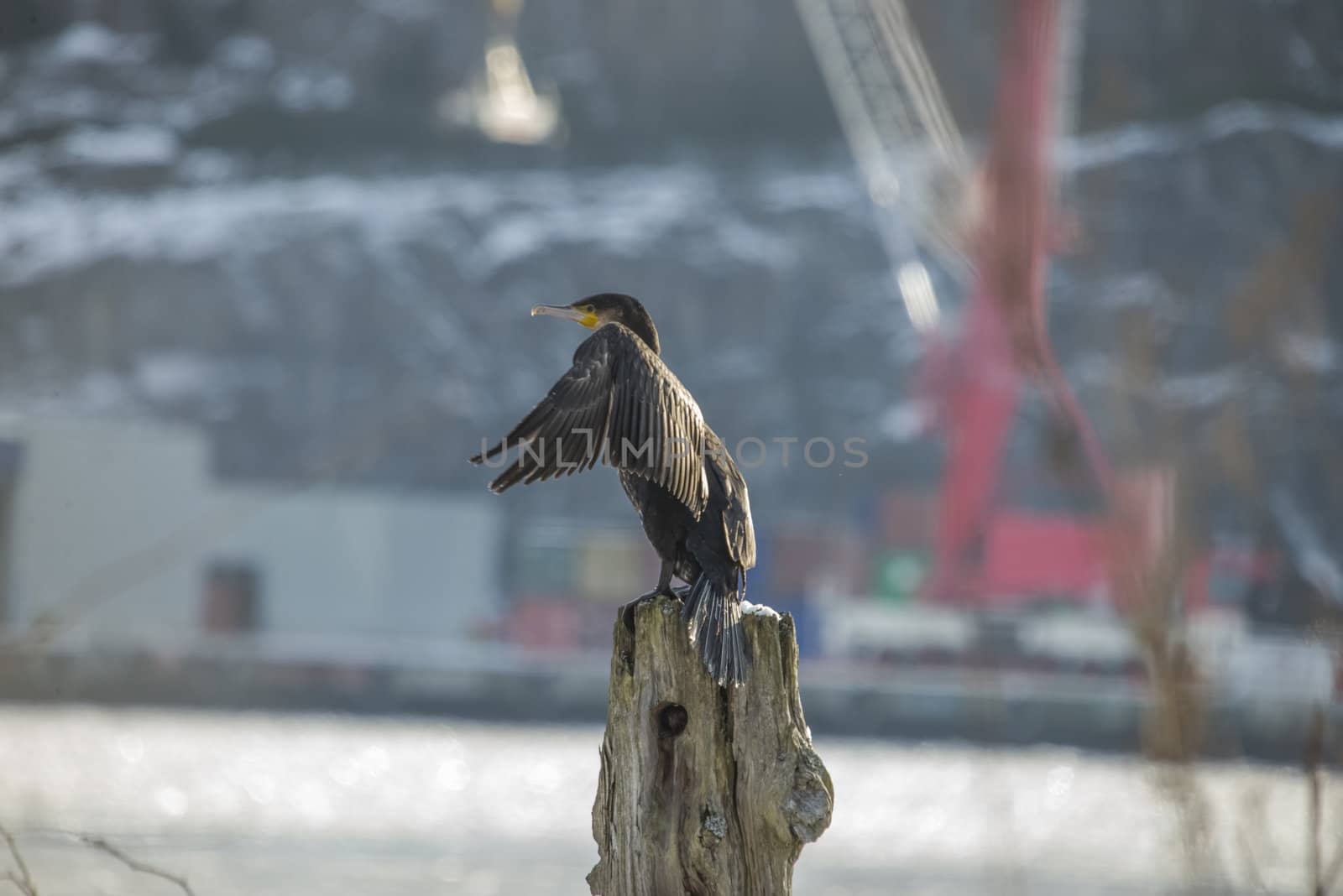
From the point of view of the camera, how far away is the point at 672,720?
3025 mm

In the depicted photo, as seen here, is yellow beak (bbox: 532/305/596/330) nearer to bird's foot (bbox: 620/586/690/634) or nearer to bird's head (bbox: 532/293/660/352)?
bird's head (bbox: 532/293/660/352)

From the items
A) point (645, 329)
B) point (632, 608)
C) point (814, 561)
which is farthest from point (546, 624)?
point (632, 608)

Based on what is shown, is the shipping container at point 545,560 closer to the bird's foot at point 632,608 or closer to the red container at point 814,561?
the red container at point 814,561

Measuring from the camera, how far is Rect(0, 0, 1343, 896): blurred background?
19.3 meters

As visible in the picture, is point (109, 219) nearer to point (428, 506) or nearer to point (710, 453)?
point (428, 506)

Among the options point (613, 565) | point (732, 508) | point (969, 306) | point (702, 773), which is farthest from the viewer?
point (613, 565)

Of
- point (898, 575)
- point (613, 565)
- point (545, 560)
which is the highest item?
point (545, 560)

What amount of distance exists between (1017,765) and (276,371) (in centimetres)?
2966

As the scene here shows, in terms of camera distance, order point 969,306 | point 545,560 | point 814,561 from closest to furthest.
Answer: point 969,306 → point 814,561 → point 545,560

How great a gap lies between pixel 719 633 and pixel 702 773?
0.88 ft

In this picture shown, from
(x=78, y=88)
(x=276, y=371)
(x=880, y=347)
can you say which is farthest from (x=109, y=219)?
(x=880, y=347)

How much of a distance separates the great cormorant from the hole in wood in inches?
6.1

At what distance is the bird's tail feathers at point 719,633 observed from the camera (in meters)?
2.91

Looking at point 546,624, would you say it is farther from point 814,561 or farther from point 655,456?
point 655,456
